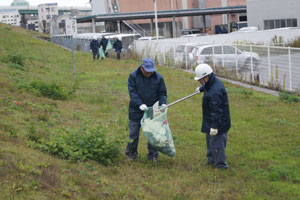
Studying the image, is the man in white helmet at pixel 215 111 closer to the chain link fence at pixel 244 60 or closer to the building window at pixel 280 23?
the chain link fence at pixel 244 60

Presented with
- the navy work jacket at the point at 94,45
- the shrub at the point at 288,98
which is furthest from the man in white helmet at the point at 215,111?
the navy work jacket at the point at 94,45

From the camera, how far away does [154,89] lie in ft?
23.0

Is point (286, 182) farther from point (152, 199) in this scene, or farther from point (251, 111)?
point (251, 111)

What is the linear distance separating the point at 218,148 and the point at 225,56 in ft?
44.8

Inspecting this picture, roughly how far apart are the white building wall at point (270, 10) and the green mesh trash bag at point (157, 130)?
4032cm

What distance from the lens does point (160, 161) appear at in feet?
24.3

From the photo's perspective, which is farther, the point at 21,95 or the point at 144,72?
the point at 21,95

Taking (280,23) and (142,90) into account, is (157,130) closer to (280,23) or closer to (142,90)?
(142,90)

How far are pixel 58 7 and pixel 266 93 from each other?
167177mm

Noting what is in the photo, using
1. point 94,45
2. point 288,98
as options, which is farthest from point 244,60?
point 94,45

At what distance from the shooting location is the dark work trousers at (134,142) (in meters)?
7.16

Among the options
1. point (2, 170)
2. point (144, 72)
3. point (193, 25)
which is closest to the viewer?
point (2, 170)

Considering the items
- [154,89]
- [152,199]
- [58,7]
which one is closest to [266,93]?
[154,89]

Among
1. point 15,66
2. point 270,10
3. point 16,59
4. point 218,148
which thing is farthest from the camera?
point 270,10
